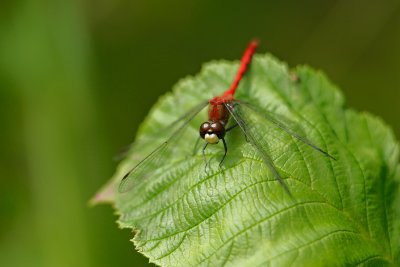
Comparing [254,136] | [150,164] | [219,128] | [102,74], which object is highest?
[102,74]

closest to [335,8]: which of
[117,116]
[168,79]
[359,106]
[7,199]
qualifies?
[359,106]

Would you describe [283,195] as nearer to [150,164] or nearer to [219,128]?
[219,128]

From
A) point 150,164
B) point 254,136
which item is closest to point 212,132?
point 254,136

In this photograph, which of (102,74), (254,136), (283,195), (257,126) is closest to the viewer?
(283,195)

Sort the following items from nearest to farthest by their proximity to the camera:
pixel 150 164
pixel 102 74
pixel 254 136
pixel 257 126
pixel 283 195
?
pixel 283 195, pixel 254 136, pixel 257 126, pixel 150 164, pixel 102 74

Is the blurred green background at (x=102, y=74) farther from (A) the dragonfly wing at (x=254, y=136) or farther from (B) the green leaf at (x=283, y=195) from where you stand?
(A) the dragonfly wing at (x=254, y=136)

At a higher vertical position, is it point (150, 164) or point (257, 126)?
point (150, 164)

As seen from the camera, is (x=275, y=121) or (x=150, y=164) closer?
(x=275, y=121)
